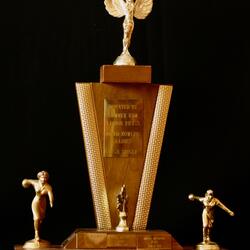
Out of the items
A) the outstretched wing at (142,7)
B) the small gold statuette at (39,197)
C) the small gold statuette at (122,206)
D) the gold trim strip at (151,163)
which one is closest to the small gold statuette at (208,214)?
the gold trim strip at (151,163)

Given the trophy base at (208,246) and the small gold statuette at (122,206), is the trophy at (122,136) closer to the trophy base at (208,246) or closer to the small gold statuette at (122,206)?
the small gold statuette at (122,206)

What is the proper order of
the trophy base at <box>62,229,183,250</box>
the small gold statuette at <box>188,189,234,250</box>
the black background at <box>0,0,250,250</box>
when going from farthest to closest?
the black background at <box>0,0,250,250</box> → the small gold statuette at <box>188,189,234,250</box> → the trophy base at <box>62,229,183,250</box>

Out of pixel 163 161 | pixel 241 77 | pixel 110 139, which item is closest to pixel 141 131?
pixel 110 139

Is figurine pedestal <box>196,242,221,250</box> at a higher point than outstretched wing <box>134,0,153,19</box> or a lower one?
lower

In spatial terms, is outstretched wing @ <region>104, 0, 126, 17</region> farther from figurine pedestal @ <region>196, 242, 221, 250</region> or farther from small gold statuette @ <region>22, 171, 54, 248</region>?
figurine pedestal @ <region>196, 242, 221, 250</region>

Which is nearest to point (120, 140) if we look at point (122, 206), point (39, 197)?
point (122, 206)

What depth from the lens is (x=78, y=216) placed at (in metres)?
4.96

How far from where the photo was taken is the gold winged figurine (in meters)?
4.55

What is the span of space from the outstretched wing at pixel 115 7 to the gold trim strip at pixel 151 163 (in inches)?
17.9

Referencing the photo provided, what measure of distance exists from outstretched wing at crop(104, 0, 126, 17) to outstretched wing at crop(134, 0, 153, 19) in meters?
0.07

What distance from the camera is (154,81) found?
16.5ft

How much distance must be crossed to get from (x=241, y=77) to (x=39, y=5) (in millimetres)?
1210

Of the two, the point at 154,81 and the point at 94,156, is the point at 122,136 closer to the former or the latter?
the point at 94,156

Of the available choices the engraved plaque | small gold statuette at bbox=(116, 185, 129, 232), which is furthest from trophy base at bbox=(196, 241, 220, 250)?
the engraved plaque
